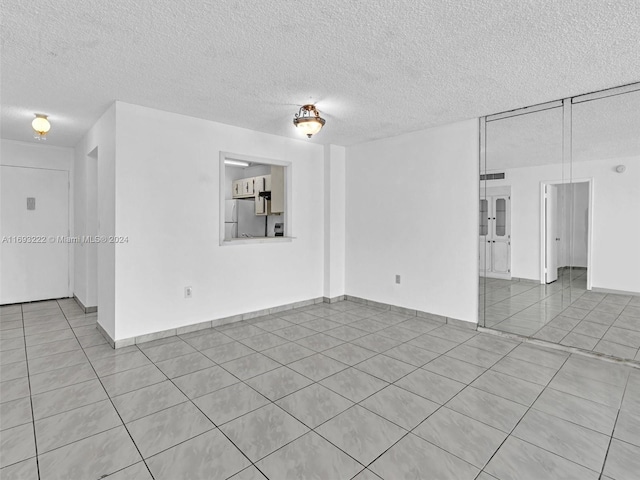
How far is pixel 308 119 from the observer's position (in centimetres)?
342

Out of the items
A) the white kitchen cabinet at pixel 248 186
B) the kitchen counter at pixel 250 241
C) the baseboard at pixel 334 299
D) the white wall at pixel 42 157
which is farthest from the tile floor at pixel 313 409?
the white kitchen cabinet at pixel 248 186

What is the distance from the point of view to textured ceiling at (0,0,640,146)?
77.5 inches

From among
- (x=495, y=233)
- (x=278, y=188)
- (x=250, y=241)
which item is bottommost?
(x=250, y=241)

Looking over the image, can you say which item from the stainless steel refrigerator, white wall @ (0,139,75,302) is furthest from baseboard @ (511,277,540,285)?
white wall @ (0,139,75,302)

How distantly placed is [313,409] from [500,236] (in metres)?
3.67

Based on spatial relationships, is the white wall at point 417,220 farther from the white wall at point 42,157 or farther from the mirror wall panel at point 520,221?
the white wall at point 42,157

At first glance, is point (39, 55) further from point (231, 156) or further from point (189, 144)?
point (231, 156)

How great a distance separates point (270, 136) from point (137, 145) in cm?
181

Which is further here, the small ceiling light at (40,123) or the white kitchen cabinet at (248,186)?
the white kitchen cabinet at (248,186)

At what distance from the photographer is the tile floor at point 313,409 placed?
1784mm

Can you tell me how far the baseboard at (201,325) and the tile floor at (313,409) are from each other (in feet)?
0.45

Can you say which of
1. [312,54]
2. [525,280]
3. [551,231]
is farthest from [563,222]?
[312,54]

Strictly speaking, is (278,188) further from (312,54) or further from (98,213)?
(312,54)

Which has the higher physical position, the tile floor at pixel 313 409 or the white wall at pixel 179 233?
the white wall at pixel 179 233
